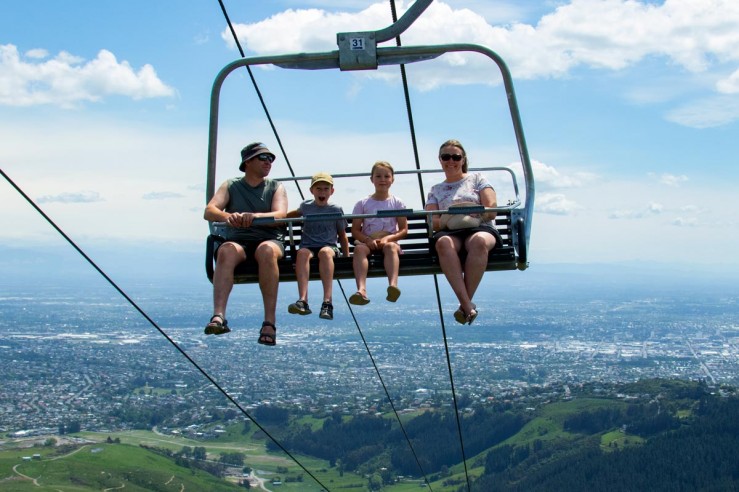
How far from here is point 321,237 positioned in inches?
289

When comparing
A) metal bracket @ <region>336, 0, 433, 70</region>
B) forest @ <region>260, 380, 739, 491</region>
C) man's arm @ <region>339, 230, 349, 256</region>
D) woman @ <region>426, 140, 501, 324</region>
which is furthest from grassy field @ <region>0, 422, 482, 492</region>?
metal bracket @ <region>336, 0, 433, 70</region>

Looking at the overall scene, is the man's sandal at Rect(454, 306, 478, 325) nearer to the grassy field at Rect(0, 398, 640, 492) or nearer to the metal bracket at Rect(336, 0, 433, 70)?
the metal bracket at Rect(336, 0, 433, 70)

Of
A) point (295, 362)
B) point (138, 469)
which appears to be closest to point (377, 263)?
point (138, 469)

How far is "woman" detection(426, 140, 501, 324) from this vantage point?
7074 mm

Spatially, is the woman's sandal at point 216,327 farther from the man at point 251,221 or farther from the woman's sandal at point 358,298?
the woman's sandal at point 358,298

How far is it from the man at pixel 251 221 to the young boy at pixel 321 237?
17 cm

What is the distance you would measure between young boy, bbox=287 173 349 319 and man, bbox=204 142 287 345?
0.17 m

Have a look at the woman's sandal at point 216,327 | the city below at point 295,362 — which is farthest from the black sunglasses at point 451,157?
the city below at point 295,362

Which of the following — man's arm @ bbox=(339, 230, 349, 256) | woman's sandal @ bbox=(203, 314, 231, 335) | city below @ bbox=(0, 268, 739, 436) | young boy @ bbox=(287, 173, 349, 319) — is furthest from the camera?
city below @ bbox=(0, 268, 739, 436)

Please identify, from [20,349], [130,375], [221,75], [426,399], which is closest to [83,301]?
[20,349]

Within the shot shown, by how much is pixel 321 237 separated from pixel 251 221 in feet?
2.06

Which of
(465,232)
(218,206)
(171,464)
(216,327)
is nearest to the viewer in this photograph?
(216,327)

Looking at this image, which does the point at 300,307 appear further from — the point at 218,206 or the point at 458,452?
the point at 458,452

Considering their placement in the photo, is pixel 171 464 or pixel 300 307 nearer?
pixel 300 307
